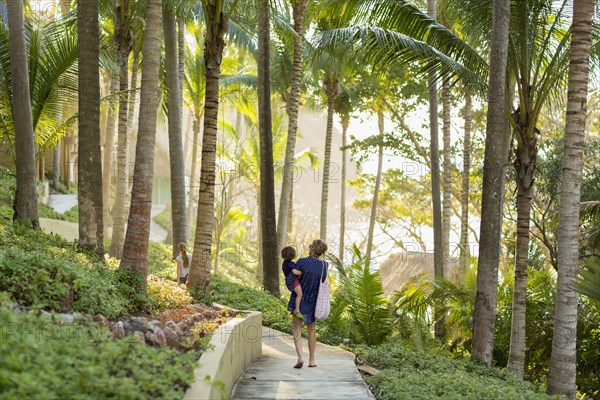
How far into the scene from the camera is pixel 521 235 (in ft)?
39.5

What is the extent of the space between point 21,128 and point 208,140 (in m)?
3.24

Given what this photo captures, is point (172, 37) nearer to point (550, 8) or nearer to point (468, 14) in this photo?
point (468, 14)

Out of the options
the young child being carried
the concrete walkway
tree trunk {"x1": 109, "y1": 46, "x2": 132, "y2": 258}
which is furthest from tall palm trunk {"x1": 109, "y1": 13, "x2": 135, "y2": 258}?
the young child being carried

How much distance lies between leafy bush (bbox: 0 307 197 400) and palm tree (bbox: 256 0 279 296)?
10.3 meters

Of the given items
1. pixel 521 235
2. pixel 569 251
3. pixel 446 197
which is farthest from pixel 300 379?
pixel 446 197

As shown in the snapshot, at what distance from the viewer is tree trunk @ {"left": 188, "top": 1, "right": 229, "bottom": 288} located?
11.8m

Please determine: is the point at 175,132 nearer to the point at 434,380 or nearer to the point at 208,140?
the point at 208,140

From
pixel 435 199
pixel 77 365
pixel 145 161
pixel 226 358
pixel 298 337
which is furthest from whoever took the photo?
pixel 435 199

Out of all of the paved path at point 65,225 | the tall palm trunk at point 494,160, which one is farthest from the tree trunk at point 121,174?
the tall palm trunk at point 494,160

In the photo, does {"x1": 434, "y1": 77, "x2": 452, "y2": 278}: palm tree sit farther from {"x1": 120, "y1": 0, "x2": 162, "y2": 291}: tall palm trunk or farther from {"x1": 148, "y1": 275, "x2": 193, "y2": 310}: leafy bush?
{"x1": 120, "y1": 0, "x2": 162, "y2": 291}: tall palm trunk

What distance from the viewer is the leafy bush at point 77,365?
4383mm

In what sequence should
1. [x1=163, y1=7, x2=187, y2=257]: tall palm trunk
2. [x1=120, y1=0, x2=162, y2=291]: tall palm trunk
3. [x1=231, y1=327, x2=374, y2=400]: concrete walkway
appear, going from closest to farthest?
[x1=231, y1=327, x2=374, y2=400]: concrete walkway < [x1=120, y1=0, x2=162, y2=291]: tall palm trunk < [x1=163, y1=7, x2=187, y2=257]: tall palm trunk

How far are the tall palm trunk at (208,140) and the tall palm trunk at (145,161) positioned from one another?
1.15 m

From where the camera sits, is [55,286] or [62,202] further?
[62,202]
